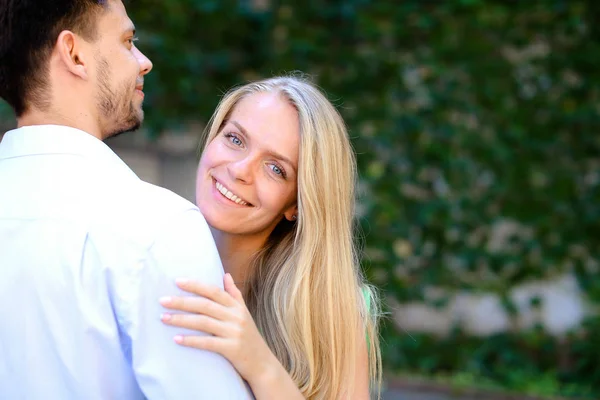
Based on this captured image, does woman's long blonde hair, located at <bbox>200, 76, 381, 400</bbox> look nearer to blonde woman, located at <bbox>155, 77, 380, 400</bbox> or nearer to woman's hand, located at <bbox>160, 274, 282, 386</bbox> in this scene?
blonde woman, located at <bbox>155, 77, 380, 400</bbox>

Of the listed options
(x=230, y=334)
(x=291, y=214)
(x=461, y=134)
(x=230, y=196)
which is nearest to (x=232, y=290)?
(x=230, y=334)

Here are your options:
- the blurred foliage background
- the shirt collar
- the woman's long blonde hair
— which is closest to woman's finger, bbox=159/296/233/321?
the shirt collar

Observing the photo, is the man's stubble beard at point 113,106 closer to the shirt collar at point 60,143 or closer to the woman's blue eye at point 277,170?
the shirt collar at point 60,143

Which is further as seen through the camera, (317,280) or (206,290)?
(317,280)

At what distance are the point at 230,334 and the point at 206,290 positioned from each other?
0.42 feet

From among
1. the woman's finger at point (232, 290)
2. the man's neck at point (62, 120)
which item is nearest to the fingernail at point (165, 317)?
the woman's finger at point (232, 290)

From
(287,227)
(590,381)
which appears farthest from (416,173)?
(287,227)

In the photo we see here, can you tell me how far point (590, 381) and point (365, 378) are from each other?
311cm

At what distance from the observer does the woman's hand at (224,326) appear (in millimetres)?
1514

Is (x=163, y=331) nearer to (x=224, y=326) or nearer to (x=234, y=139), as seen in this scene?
(x=224, y=326)

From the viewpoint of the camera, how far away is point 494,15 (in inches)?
199

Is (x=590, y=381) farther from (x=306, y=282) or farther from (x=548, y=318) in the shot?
(x=306, y=282)

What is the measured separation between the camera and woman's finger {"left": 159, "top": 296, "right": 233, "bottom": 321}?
1.49 m

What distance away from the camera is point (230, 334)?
1.64 m
